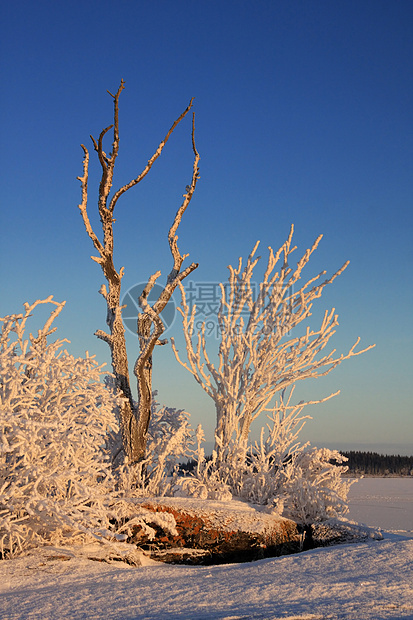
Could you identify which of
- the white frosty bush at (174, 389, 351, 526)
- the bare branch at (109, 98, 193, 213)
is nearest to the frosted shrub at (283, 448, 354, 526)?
the white frosty bush at (174, 389, 351, 526)

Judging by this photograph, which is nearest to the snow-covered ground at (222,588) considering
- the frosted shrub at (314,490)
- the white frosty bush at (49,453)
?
the white frosty bush at (49,453)

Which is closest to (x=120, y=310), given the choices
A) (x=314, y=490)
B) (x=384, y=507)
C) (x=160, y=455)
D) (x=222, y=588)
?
(x=160, y=455)

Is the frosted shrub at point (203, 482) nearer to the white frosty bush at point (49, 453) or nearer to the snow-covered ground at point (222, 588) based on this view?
the white frosty bush at point (49, 453)

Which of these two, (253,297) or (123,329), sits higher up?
(253,297)

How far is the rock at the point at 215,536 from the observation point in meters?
4.93

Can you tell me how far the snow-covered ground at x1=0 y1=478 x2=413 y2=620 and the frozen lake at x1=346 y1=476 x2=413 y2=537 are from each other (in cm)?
438

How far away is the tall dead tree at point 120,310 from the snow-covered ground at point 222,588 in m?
2.82

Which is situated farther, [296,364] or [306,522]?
[296,364]

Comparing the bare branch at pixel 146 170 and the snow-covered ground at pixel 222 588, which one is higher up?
the bare branch at pixel 146 170

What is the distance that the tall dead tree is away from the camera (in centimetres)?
718

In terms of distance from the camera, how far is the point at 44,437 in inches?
185

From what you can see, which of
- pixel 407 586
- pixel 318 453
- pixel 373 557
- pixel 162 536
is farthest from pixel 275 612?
Result: pixel 318 453

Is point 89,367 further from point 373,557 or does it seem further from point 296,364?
point 296,364

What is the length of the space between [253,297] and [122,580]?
5.14 metres
